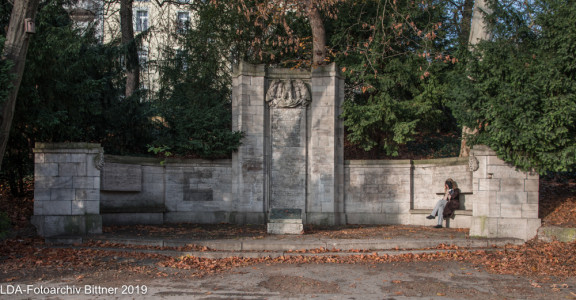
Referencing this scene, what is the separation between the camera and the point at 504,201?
34.8ft

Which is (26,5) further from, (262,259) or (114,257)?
(262,259)

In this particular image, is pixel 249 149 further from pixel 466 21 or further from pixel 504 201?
pixel 466 21

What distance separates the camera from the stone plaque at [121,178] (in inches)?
483

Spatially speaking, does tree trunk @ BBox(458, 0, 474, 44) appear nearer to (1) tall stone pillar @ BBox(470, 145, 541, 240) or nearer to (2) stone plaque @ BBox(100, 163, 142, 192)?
(1) tall stone pillar @ BBox(470, 145, 541, 240)

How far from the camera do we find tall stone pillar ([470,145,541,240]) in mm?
10484

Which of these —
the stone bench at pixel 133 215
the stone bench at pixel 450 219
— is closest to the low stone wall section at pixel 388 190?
the stone bench at pixel 450 219

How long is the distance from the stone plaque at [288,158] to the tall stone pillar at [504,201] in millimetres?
4856

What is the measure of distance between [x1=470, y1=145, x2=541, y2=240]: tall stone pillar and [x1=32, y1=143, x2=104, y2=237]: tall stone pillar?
28.6 feet

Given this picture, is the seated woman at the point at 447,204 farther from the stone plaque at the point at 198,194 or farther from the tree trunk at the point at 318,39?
the stone plaque at the point at 198,194

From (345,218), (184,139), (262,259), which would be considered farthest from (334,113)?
(262,259)

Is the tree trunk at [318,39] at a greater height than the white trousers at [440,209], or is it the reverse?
the tree trunk at [318,39]

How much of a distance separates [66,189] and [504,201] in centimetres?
986

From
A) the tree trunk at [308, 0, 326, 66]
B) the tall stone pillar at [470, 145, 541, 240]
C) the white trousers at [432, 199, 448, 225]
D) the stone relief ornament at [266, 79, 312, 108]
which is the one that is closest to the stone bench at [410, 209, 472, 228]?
the white trousers at [432, 199, 448, 225]

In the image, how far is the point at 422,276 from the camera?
25.1 feet
